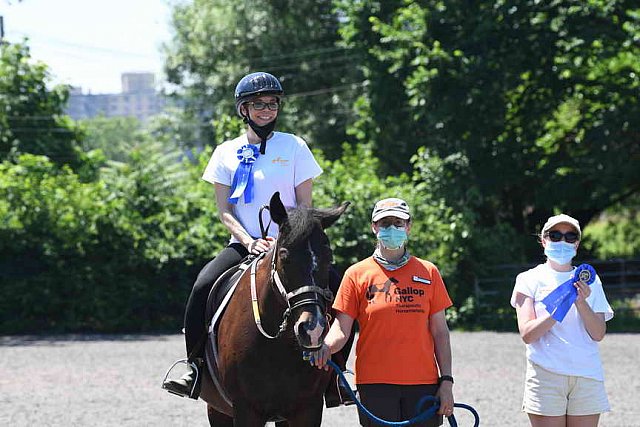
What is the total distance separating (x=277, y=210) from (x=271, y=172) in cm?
104

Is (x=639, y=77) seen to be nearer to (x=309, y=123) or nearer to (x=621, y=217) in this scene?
(x=621, y=217)

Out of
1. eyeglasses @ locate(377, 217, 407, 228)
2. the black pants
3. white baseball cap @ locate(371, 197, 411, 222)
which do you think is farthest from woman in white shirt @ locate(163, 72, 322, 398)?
the black pants

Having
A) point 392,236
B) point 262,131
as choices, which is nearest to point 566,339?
point 392,236

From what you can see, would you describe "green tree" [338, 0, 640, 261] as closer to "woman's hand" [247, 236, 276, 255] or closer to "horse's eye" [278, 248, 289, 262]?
"woman's hand" [247, 236, 276, 255]

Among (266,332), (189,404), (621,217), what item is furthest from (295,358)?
(621,217)

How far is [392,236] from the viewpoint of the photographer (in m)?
5.11

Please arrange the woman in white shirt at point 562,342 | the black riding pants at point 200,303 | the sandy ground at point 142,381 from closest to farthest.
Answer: the woman in white shirt at point 562,342 < the black riding pants at point 200,303 < the sandy ground at point 142,381

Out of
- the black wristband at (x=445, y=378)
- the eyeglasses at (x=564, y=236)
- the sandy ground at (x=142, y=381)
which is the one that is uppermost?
the eyeglasses at (x=564, y=236)

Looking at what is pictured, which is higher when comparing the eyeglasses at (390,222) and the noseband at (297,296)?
the eyeglasses at (390,222)

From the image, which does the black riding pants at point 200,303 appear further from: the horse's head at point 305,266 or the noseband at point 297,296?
the horse's head at point 305,266

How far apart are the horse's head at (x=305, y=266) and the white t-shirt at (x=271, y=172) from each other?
39.8 inches

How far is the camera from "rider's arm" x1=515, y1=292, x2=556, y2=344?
5.28m

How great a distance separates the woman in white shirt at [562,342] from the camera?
5309 millimetres

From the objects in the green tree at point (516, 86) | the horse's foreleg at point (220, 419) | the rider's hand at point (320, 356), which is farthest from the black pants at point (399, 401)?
the green tree at point (516, 86)
